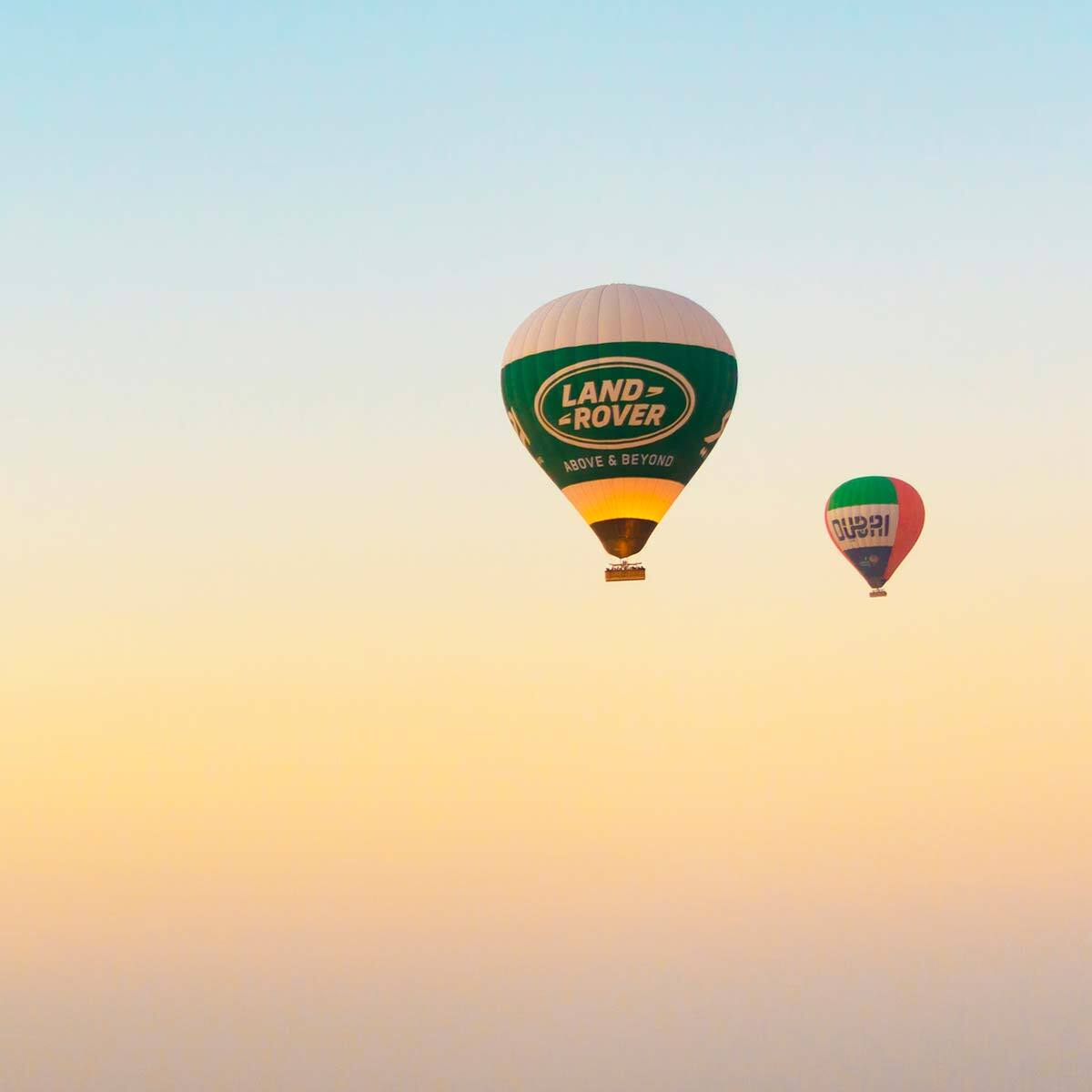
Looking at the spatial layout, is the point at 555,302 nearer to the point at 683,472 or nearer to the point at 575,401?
the point at 575,401

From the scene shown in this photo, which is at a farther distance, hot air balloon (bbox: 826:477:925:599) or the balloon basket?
hot air balloon (bbox: 826:477:925:599)

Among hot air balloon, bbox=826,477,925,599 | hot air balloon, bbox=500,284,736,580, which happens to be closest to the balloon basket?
hot air balloon, bbox=500,284,736,580

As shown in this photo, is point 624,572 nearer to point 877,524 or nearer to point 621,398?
point 621,398

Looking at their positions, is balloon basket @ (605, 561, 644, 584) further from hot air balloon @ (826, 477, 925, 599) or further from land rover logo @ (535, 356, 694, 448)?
hot air balloon @ (826, 477, 925, 599)

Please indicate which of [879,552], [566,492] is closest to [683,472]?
[566,492]

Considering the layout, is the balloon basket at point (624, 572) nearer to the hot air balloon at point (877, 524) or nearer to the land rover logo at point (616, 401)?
the land rover logo at point (616, 401)

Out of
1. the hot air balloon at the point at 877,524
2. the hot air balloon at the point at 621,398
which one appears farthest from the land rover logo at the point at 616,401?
the hot air balloon at the point at 877,524

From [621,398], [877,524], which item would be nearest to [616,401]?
[621,398]
